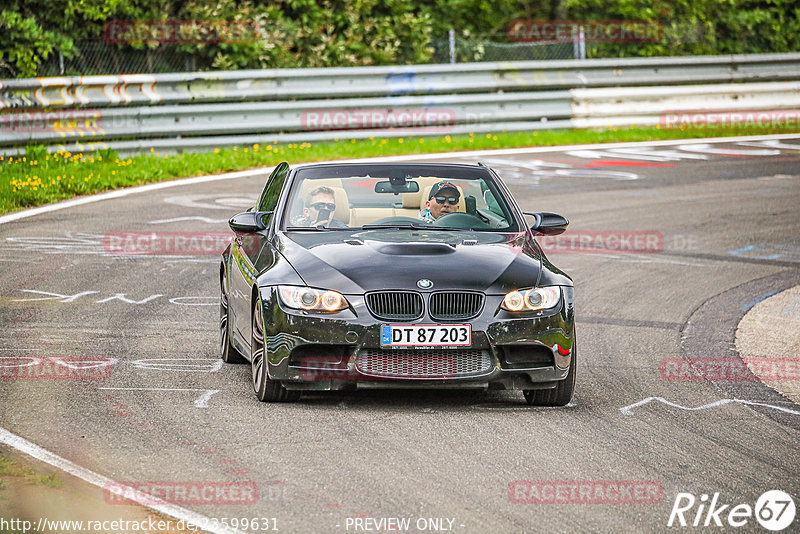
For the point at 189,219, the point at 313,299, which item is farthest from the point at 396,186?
the point at 189,219

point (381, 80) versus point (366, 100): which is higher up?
point (381, 80)

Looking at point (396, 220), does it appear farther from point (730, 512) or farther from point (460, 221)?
point (730, 512)

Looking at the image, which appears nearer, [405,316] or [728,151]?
[405,316]

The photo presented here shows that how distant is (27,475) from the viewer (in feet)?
18.9

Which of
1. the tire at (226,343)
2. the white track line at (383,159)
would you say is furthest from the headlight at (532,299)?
the white track line at (383,159)

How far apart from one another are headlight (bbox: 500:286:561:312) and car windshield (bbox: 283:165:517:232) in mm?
1158

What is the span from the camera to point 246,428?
6863 millimetres

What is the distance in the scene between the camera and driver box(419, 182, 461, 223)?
29.2 feet

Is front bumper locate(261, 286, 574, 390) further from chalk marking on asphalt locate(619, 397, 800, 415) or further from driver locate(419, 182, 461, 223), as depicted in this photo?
driver locate(419, 182, 461, 223)

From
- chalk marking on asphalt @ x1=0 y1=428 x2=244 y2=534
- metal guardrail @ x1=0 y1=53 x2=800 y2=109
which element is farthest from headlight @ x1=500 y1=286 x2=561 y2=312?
metal guardrail @ x1=0 y1=53 x2=800 y2=109

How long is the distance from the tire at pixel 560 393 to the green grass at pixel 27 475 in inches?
119

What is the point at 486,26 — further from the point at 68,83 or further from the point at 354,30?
the point at 68,83

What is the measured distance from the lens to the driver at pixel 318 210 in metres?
8.61

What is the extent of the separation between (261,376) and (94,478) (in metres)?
1.95
